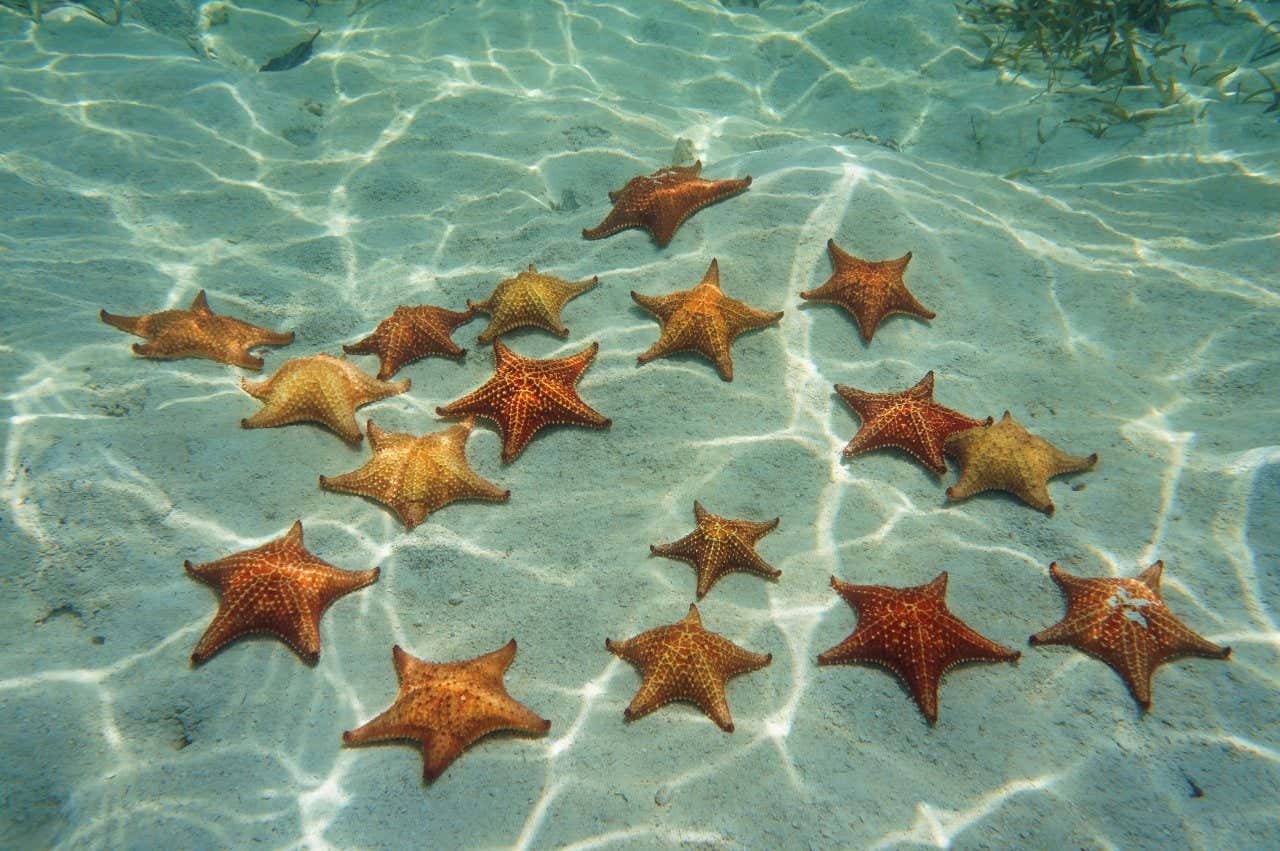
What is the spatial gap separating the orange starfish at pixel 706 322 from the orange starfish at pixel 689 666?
209cm

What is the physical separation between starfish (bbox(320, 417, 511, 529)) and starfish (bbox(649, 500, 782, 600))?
125cm

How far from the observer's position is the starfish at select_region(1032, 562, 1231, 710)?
341cm

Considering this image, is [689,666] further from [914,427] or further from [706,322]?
[706,322]

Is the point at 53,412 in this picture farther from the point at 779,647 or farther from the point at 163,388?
the point at 779,647

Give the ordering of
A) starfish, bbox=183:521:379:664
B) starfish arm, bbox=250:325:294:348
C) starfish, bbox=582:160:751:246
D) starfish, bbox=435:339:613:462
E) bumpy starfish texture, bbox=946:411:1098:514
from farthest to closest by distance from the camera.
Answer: starfish, bbox=582:160:751:246, starfish arm, bbox=250:325:294:348, starfish, bbox=435:339:613:462, bumpy starfish texture, bbox=946:411:1098:514, starfish, bbox=183:521:379:664

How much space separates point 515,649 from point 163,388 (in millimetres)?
3528

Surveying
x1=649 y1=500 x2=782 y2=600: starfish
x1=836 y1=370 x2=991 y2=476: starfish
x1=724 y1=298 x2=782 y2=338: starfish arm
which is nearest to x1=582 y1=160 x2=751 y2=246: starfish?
x1=724 y1=298 x2=782 y2=338: starfish arm

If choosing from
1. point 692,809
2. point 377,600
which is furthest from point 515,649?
point 692,809

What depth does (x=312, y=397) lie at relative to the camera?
468cm

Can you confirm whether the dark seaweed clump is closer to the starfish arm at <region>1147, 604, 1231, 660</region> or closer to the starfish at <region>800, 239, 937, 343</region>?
the starfish at <region>800, 239, 937, 343</region>

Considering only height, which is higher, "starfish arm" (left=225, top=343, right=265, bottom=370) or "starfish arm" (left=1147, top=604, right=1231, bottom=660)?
"starfish arm" (left=1147, top=604, right=1231, bottom=660)

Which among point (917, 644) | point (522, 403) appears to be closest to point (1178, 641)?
point (917, 644)

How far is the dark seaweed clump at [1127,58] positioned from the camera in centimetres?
818

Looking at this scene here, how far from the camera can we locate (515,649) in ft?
11.9
